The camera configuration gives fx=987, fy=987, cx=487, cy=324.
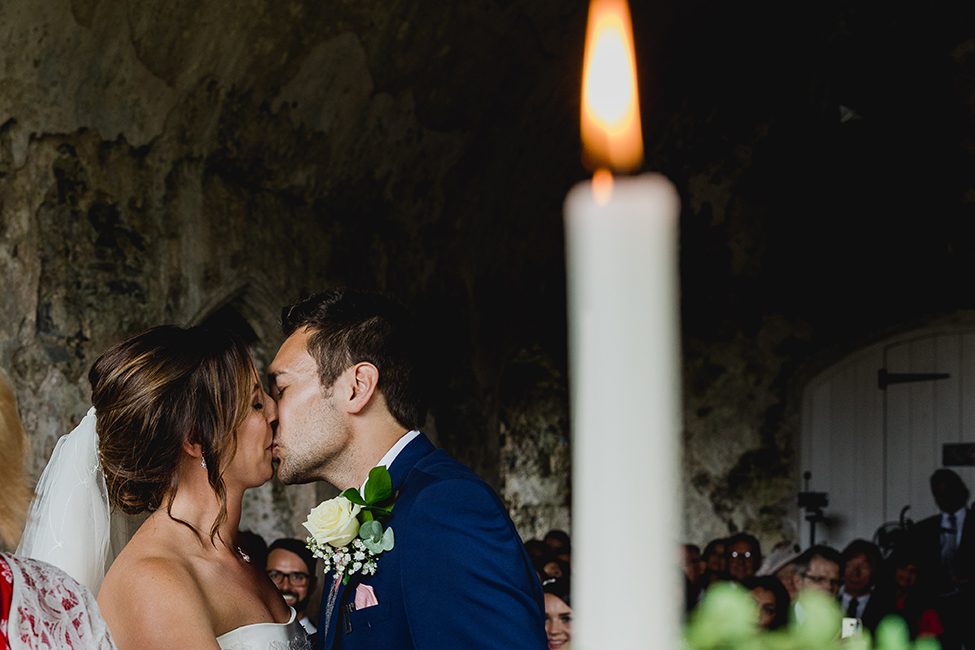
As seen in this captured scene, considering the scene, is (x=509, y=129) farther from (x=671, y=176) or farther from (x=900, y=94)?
(x=900, y=94)

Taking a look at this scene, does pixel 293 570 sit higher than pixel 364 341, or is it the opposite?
pixel 364 341

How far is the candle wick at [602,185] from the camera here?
654 mm

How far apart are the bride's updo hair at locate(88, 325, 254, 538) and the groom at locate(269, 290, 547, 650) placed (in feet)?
0.33

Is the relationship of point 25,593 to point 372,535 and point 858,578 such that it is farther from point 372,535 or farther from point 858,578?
point 858,578

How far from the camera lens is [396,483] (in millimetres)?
1851

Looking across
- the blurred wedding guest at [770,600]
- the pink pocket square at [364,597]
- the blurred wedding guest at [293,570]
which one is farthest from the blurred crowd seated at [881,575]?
the pink pocket square at [364,597]

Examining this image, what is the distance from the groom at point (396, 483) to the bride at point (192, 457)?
9cm

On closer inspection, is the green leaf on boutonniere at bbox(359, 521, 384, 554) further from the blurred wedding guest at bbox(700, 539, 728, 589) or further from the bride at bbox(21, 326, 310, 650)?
the blurred wedding guest at bbox(700, 539, 728, 589)

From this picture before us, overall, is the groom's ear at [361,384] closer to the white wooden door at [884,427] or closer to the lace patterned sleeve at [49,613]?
the lace patterned sleeve at [49,613]

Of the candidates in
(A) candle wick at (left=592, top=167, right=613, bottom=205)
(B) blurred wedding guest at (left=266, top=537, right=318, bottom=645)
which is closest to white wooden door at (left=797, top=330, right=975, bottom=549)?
(B) blurred wedding guest at (left=266, top=537, right=318, bottom=645)

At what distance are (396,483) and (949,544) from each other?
689 cm

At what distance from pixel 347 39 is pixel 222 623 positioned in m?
4.44

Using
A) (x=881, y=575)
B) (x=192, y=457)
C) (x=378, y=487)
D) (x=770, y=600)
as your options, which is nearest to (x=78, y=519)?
(x=192, y=457)

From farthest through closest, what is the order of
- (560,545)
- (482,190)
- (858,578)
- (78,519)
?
(482,190) → (560,545) → (858,578) → (78,519)
